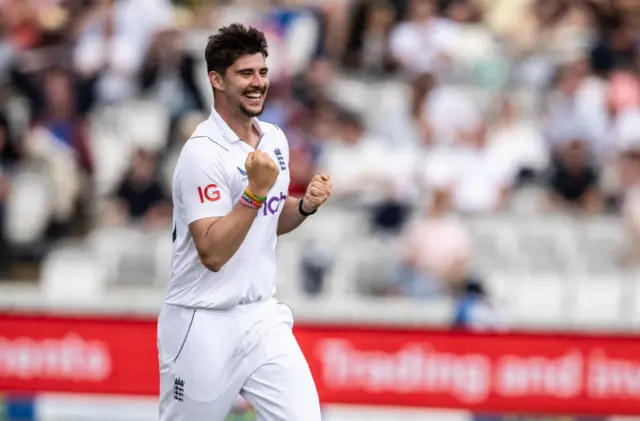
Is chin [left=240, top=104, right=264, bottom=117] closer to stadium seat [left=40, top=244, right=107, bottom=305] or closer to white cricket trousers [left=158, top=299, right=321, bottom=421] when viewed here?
white cricket trousers [left=158, top=299, right=321, bottom=421]

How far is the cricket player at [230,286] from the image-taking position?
17.7ft

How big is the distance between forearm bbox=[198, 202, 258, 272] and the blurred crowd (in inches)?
186

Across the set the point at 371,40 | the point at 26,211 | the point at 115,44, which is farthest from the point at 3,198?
the point at 371,40

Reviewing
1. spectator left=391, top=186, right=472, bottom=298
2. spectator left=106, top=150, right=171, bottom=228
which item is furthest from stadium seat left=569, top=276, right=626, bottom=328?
spectator left=106, top=150, right=171, bottom=228

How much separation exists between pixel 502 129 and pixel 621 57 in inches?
65.3

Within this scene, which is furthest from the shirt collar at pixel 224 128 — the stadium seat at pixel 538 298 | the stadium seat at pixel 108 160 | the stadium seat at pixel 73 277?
the stadium seat at pixel 108 160

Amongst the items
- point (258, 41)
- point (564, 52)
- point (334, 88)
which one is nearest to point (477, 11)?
point (564, 52)

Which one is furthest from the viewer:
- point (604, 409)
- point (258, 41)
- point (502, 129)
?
point (502, 129)

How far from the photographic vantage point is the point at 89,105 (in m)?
12.2

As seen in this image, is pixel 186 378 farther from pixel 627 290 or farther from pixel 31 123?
pixel 31 123

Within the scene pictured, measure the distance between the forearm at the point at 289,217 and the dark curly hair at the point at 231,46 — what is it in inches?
28.2

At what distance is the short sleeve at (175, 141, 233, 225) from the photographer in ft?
17.4

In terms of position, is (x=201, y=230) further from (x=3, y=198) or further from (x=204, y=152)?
(x=3, y=198)

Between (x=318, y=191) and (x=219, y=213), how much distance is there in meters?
0.47
